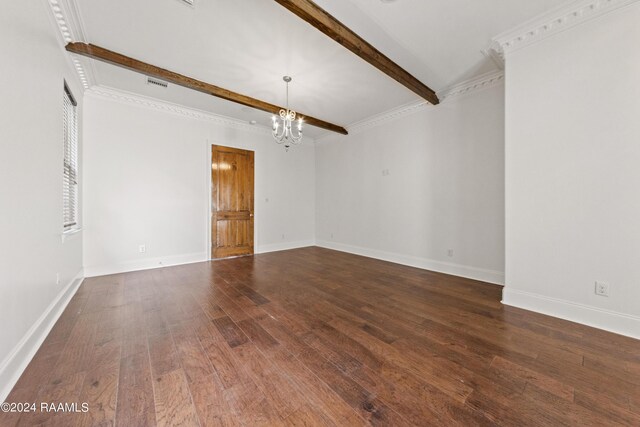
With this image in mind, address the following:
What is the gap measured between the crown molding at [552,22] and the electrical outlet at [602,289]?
8.30 feet

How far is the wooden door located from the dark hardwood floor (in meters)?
2.25

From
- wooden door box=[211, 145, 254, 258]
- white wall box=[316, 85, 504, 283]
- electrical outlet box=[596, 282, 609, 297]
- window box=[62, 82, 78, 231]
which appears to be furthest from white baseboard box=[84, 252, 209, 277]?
electrical outlet box=[596, 282, 609, 297]

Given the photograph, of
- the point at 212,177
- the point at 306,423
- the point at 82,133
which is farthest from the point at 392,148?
the point at 82,133

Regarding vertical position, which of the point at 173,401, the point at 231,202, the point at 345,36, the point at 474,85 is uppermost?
the point at 474,85

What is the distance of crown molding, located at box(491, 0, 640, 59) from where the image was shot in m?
2.22

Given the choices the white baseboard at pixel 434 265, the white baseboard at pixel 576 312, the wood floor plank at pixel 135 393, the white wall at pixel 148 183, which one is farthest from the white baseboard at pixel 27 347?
the white baseboard at pixel 434 265

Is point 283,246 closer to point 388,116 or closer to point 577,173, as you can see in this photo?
point 388,116

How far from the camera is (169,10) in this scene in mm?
2336

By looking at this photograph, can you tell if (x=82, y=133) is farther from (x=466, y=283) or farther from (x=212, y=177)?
(x=466, y=283)

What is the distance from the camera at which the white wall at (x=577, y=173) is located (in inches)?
83.7

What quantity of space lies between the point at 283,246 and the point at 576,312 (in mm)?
5217

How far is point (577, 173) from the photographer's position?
2354 mm

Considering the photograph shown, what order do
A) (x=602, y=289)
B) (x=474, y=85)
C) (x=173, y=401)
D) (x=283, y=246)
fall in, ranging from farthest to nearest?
(x=283, y=246) < (x=474, y=85) < (x=602, y=289) < (x=173, y=401)

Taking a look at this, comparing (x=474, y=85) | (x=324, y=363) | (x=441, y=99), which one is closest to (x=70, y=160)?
(x=324, y=363)
